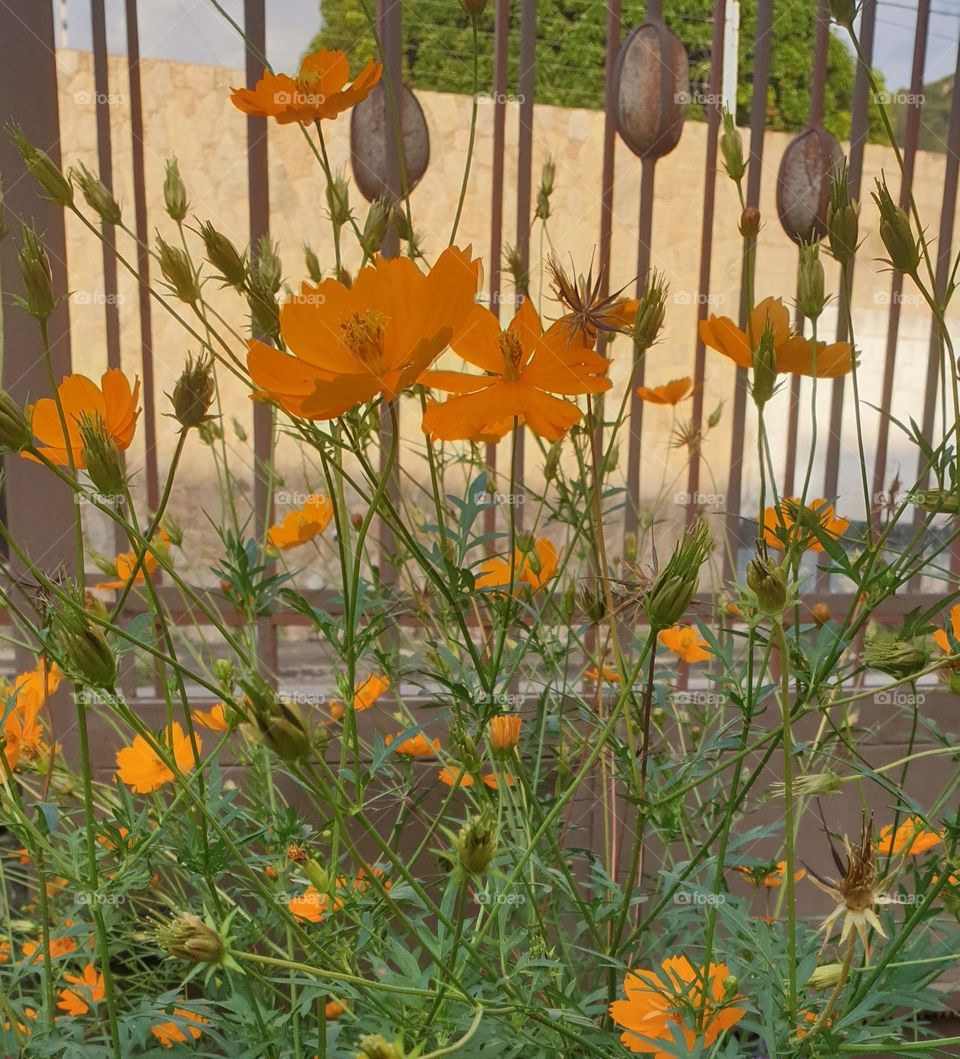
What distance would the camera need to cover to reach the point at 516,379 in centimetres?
50

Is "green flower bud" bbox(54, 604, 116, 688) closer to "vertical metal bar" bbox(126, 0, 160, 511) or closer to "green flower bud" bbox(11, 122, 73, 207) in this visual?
"green flower bud" bbox(11, 122, 73, 207)

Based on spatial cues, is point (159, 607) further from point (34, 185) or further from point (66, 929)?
point (34, 185)

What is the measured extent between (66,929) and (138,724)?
25 cm

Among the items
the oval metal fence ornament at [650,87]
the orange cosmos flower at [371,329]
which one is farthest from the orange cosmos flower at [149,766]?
the oval metal fence ornament at [650,87]

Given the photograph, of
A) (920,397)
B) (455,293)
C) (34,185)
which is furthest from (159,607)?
(920,397)

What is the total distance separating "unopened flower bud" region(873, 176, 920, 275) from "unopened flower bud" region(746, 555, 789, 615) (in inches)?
8.1

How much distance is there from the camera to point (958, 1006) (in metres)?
0.95

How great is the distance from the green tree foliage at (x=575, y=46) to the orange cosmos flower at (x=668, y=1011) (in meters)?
1.18

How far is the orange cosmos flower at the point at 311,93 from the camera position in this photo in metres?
0.58

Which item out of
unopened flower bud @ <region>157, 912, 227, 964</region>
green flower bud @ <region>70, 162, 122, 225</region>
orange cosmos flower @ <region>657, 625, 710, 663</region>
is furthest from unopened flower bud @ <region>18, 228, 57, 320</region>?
orange cosmos flower @ <region>657, 625, 710, 663</region>

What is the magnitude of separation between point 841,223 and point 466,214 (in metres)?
1.95

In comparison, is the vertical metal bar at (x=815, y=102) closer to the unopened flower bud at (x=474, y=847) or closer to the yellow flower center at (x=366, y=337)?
the yellow flower center at (x=366, y=337)

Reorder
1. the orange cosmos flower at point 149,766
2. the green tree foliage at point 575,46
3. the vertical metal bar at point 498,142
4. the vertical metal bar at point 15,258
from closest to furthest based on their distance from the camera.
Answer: the orange cosmos flower at point 149,766 → the vertical metal bar at point 15,258 → the vertical metal bar at point 498,142 → the green tree foliage at point 575,46

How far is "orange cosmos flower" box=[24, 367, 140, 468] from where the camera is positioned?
1.61 feet
